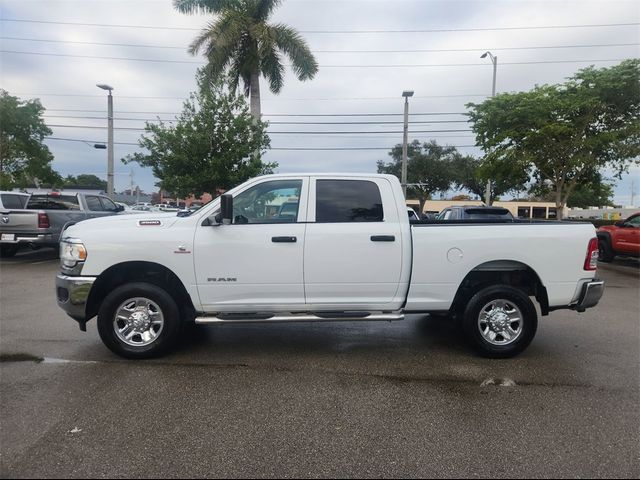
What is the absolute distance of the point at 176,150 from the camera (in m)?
16.7

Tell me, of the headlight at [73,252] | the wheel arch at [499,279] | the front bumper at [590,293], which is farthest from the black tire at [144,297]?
the front bumper at [590,293]

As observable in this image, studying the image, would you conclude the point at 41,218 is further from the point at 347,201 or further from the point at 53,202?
the point at 347,201

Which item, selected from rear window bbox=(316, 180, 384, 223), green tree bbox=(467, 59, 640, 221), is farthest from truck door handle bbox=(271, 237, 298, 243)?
green tree bbox=(467, 59, 640, 221)

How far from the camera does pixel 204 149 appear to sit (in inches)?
652

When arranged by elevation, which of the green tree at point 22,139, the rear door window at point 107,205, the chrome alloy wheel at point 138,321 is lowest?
the chrome alloy wheel at point 138,321

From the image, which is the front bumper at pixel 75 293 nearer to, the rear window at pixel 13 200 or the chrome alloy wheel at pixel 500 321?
the chrome alloy wheel at pixel 500 321

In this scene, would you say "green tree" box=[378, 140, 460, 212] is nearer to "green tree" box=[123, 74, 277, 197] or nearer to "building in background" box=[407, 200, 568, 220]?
"building in background" box=[407, 200, 568, 220]

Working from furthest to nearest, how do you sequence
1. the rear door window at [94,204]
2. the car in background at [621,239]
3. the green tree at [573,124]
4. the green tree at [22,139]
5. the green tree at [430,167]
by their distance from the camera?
the green tree at [430,167], the green tree at [22,139], the green tree at [573,124], the rear door window at [94,204], the car in background at [621,239]

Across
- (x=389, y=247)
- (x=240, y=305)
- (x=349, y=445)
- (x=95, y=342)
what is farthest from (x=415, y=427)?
(x=95, y=342)

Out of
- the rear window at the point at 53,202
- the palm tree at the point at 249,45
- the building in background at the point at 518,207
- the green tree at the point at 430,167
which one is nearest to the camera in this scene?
the rear window at the point at 53,202

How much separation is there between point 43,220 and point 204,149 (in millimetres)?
6349

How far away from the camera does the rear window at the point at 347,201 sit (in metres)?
4.79

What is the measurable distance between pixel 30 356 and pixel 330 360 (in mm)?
3231

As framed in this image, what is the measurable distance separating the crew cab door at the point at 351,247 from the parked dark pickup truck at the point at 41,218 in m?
8.69
